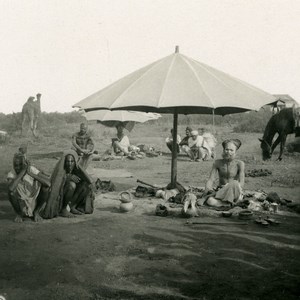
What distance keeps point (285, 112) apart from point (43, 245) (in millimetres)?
11440

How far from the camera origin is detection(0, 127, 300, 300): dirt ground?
3.67 m

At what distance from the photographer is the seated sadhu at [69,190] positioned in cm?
618

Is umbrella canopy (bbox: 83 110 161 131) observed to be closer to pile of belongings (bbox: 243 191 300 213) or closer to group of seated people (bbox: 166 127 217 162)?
group of seated people (bbox: 166 127 217 162)

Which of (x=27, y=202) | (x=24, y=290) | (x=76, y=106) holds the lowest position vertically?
(x=24, y=290)

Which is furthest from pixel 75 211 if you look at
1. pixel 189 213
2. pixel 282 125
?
Answer: pixel 282 125

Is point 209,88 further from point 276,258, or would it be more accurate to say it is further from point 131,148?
point 131,148

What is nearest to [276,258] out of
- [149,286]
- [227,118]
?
[149,286]

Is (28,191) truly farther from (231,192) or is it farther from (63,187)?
(231,192)

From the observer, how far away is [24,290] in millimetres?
3658

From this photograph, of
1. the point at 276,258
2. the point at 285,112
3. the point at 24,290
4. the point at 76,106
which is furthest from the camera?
the point at 285,112

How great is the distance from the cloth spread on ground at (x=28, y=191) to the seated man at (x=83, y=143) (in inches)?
155

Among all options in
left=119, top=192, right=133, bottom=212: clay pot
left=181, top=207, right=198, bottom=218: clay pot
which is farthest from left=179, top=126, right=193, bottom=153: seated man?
left=181, top=207, right=198, bottom=218: clay pot

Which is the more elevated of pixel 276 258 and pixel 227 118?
pixel 227 118

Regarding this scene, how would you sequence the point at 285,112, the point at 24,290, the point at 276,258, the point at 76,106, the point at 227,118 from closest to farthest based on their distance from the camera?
the point at 24,290
the point at 276,258
the point at 76,106
the point at 285,112
the point at 227,118
